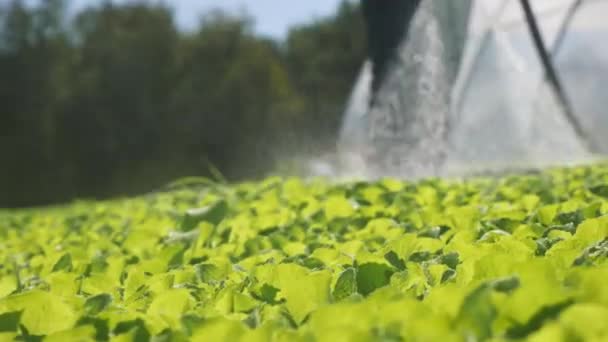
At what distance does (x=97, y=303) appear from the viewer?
5.57 ft

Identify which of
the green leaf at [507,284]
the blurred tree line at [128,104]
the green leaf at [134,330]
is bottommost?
the green leaf at [134,330]

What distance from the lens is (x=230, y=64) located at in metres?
41.0

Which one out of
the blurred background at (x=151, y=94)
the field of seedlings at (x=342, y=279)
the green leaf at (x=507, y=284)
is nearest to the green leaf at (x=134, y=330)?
the field of seedlings at (x=342, y=279)

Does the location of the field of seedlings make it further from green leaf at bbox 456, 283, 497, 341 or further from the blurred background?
the blurred background

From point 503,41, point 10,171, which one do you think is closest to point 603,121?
point 503,41

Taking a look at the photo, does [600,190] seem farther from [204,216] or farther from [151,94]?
[151,94]

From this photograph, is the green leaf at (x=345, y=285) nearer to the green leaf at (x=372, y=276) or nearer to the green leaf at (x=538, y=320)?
the green leaf at (x=372, y=276)

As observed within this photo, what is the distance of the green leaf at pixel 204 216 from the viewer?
11.9 feet

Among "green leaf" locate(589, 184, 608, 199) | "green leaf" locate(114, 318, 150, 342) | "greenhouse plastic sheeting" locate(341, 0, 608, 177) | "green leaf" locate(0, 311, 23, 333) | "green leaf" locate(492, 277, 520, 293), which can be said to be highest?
"greenhouse plastic sheeting" locate(341, 0, 608, 177)

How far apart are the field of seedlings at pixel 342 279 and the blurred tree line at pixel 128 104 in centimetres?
3164

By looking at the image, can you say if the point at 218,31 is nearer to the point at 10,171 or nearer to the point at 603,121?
the point at 10,171

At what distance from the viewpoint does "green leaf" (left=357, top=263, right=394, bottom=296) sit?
186 cm

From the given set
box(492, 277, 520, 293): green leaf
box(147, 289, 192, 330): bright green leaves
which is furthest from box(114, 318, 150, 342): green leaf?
box(492, 277, 520, 293): green leaf

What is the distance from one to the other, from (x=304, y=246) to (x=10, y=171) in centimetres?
3525
